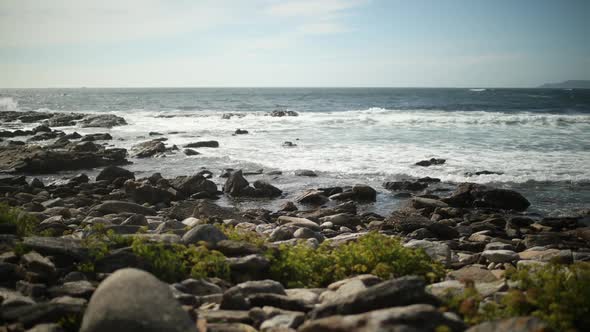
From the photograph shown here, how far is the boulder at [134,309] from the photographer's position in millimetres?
3447

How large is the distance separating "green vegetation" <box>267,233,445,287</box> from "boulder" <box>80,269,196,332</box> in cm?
200

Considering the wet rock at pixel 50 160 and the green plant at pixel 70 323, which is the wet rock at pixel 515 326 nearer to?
the green plant at pixel 70 323

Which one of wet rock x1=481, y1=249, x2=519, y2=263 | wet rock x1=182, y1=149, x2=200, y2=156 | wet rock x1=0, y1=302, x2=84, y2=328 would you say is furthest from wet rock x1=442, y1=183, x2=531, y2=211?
wet rock x1=182, y1=149, x2=200, y2=156

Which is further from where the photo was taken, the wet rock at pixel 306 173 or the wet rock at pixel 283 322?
the wet rock at pixel 306 173

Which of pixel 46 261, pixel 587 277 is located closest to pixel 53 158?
pixel 46 261

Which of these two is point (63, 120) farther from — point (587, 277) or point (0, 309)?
point (587, 277)

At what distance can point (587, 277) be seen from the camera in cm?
414

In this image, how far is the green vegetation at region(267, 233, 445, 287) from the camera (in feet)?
18.2

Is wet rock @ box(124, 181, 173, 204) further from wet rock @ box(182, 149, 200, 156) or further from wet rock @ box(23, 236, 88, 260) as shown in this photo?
wet rock @ box(182, 149, 200, 156)

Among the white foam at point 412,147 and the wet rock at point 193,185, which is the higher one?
the white foam at point 412,147

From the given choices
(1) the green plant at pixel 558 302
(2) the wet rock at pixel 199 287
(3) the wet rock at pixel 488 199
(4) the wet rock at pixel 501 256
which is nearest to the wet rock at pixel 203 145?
(3) the wet rock at pixel 488 199

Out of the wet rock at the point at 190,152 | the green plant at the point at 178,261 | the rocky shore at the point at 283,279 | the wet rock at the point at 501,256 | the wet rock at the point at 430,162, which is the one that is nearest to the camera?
the rocky shore at the point at 283,279

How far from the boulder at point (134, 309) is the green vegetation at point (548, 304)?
260 centimetres

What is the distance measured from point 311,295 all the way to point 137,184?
451 inches
